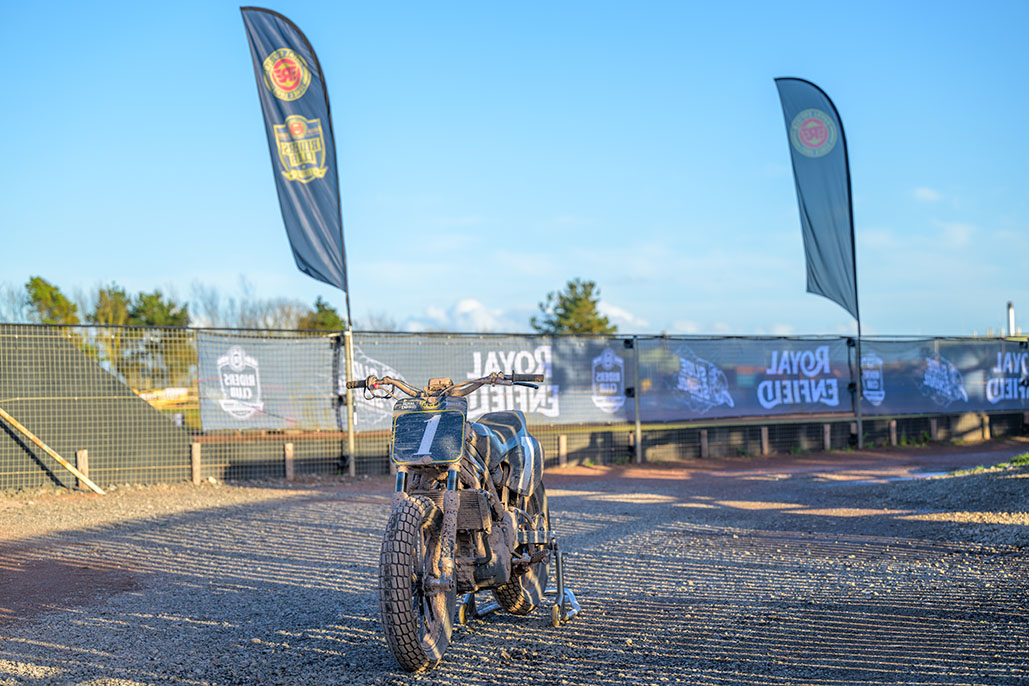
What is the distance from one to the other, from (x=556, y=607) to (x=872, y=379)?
52.8 feet

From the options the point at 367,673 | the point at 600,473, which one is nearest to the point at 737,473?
the point at 600,473

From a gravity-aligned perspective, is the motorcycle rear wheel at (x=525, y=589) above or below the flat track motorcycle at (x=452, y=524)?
below

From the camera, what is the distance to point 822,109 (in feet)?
61.4

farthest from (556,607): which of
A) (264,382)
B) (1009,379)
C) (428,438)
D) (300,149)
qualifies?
(1009,379)

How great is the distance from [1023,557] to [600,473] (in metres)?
8.76

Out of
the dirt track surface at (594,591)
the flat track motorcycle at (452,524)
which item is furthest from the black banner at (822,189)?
the flat track motorcycle at (452,524)

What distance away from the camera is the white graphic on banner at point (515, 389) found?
A: 15.7 m

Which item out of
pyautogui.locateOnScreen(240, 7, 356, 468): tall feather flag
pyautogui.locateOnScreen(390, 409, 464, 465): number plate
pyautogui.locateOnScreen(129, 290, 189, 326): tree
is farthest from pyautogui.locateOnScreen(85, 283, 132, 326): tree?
pyautogui.locateOnScreen(390, 409, 464, 465): number plate

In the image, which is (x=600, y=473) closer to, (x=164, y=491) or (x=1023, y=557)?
(x=164, y=491)

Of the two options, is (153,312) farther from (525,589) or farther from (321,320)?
(525,589)

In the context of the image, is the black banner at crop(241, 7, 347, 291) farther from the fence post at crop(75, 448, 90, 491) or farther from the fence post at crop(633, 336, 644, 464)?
the fence post at crop(633, 336, 644, 464)

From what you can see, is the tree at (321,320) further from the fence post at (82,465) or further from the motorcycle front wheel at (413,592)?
the motorcycle front wheel at (413,592)

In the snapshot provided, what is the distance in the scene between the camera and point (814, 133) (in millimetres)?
18641

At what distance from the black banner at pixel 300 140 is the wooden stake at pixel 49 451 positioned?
457cm
